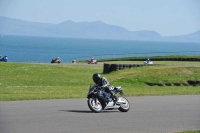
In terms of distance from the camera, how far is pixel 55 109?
16359 mm

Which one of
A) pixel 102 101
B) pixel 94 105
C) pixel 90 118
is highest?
pixel 102 101

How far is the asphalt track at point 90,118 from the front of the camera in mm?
12289

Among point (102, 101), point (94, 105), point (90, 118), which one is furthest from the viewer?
point (102, 101)

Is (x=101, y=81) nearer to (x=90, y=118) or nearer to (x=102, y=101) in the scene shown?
(x=102, y=101)

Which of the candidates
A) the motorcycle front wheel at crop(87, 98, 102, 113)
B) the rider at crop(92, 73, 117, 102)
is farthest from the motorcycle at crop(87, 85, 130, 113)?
the rider at crop(92, 73, 117, 102)

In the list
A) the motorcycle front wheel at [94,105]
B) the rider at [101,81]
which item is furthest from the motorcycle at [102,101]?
the rider at [101,81]

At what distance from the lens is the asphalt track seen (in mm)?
12289

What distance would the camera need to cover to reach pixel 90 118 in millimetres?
14453

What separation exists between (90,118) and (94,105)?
163cm

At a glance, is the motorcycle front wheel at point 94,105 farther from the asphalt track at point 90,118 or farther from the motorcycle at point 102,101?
the asphalt track at point 90,118

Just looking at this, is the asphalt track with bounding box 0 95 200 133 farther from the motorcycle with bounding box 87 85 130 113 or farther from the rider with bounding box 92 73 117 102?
the rider with bounding box 92 73 117 102

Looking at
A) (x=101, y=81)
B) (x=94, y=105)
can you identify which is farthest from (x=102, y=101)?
(x=101, y=81)

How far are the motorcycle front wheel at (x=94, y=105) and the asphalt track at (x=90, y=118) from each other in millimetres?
176

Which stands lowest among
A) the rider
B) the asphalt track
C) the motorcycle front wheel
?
the asphalt track
